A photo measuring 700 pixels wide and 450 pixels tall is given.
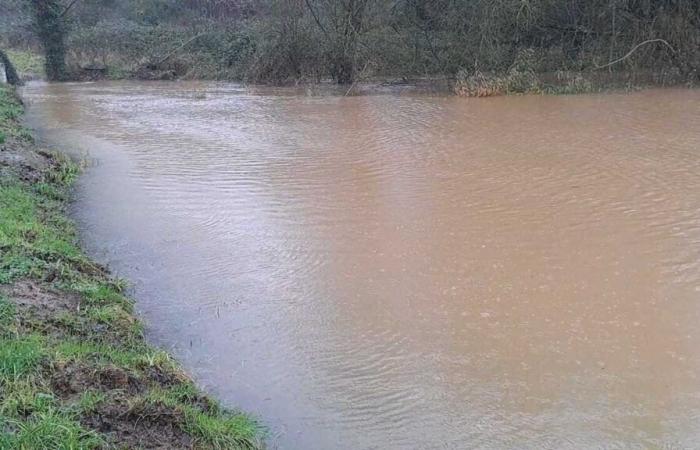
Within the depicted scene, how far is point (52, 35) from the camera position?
1109 inches

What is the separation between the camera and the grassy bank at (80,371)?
10.8 ft

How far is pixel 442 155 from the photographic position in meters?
11.3

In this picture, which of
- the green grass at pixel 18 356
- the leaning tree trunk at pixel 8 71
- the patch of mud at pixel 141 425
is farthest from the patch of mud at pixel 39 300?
the leaning tree trunk at pixel 8 71

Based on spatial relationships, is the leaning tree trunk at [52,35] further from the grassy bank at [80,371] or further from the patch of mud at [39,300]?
the patch of mud at [39,300]

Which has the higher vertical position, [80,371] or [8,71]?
[8,71]

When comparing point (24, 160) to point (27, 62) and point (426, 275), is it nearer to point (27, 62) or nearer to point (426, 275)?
point (426, 275)

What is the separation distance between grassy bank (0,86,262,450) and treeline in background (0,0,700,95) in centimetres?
1511

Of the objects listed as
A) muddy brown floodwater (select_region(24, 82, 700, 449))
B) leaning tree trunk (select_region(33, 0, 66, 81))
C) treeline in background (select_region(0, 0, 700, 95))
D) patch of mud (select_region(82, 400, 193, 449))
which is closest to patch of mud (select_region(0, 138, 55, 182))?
muddy brown floodwater (select_region(24, 82, 700, 449))

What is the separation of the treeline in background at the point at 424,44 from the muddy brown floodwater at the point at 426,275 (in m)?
7.29

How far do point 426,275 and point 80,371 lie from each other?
10.9 ft

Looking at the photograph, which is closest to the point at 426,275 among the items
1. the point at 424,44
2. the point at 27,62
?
the point at 424,44

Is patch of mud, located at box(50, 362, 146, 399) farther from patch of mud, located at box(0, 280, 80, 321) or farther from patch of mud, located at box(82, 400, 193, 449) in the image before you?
patch of mud, located at box(0, 280, 80, 321)

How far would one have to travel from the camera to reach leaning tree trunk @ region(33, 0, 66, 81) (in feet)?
92.4

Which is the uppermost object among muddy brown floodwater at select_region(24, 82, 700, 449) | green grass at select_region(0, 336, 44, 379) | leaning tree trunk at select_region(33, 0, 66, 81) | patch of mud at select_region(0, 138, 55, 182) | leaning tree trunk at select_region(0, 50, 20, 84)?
leaning tree trunk at select_region(33, 0, 66, 81)
